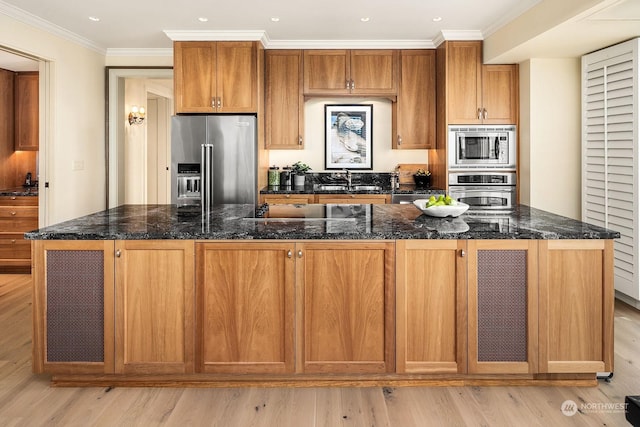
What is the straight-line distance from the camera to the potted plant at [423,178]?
5.73 meters

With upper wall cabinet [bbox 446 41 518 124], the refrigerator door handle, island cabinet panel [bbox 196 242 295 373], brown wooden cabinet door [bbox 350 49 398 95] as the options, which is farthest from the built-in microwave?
island cabinet panel [bbox 196 242 295 373]

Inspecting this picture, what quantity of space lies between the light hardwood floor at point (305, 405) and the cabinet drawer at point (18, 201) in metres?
3.05

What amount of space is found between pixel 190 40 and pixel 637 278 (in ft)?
14.8

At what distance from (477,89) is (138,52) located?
3690mm

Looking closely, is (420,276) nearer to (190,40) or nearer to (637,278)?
(637,278)

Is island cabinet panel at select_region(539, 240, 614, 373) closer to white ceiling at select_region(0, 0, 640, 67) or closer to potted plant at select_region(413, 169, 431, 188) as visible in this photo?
white ceiling at select_region(0, 0, 640, 67)

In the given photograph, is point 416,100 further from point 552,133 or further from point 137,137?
point 137,137

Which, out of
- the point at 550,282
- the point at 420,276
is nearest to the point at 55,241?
the point at 420,276

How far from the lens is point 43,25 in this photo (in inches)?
182

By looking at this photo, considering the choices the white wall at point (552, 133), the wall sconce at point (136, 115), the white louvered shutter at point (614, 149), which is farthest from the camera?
the wall sconce at point (136, 115)

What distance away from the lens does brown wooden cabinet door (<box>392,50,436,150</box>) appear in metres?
5.51

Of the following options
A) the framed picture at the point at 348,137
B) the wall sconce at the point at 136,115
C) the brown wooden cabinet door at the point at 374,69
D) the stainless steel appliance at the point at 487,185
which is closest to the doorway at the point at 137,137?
the wall sconce at the point at 136,115

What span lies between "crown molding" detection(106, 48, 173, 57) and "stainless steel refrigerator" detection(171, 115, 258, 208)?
1080mm

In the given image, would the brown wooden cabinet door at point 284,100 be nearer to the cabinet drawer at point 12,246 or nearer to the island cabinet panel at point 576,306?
the cabinet drawer at point 12,246
